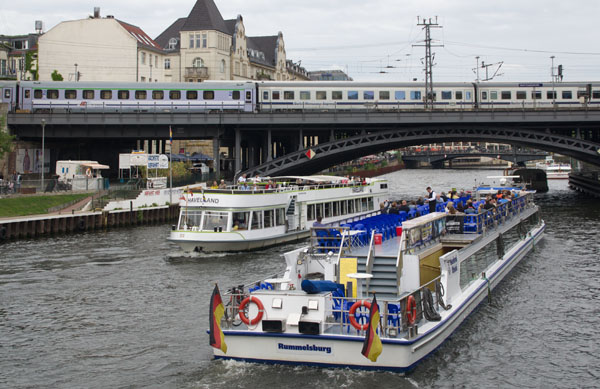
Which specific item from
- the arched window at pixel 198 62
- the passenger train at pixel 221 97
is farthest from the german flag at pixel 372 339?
the arched window at pixel 198 62

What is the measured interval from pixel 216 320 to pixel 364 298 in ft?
13.1

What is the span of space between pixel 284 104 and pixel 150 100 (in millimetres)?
13467

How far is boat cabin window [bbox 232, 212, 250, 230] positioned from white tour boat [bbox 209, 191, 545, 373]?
11744mm

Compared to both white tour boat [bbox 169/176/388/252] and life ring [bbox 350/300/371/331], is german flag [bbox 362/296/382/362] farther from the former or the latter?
white tour boat [bbox 169/176/388/252]

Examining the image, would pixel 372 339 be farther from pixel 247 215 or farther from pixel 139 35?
pixel 139 35

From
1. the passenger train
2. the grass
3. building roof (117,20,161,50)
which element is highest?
building roof (117,20,161,50)

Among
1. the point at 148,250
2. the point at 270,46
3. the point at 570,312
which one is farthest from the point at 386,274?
the point at 270,46

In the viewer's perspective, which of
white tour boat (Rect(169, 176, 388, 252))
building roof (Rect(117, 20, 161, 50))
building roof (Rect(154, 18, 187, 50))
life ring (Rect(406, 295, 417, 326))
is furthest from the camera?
building roof (Rect(154, 18, 187, 50))

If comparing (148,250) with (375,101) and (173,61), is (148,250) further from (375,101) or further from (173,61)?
(173,61)

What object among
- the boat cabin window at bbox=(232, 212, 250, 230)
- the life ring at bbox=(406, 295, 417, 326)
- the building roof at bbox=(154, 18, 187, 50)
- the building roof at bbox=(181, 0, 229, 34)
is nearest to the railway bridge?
the boat cabin window at bbox=(232, 212, 250, 230)

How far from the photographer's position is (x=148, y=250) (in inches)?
1566

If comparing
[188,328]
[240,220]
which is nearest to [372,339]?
[188,328]

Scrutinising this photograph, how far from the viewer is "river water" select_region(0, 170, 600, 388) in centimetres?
1770

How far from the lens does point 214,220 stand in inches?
1458
